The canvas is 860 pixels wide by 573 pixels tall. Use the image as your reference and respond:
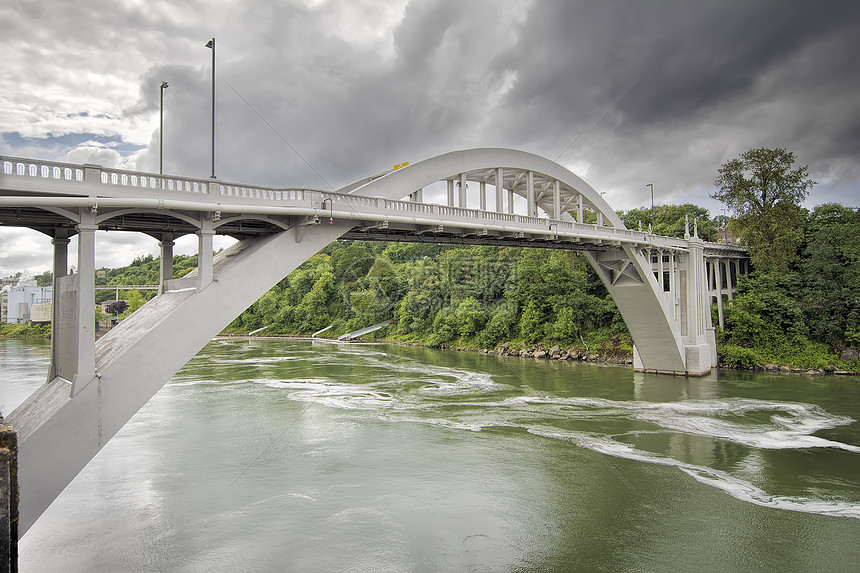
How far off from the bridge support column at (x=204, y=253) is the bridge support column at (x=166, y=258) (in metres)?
1.85

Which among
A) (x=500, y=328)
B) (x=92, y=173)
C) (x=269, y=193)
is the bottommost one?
(x=500, y=328)

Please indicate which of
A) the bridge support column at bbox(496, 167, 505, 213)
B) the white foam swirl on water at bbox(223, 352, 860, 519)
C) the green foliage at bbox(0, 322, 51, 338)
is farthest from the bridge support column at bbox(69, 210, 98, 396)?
the green foliage at bbox(0, 322, 51, 338)

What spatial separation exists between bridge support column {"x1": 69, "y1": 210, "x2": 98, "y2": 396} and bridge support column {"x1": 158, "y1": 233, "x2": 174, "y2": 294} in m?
3.21

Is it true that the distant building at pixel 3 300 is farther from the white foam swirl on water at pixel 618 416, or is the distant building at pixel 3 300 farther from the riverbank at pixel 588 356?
the white foam swirl on water at pixel 618 416

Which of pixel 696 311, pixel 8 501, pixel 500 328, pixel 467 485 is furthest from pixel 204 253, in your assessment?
pixel 500 328

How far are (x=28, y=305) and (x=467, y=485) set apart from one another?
76.5 metres

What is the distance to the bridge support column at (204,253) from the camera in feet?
32.9

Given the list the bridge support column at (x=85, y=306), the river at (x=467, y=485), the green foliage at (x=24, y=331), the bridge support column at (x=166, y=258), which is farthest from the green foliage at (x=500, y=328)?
the green foliage at (x=24, y=331)

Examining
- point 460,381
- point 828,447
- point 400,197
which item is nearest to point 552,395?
point 460,381

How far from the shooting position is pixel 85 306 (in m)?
8.28

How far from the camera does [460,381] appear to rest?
1018 inches

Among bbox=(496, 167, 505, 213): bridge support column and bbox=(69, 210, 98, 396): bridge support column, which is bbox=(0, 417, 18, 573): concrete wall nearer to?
bbox=(69, 210, 98, 396): bridge support column

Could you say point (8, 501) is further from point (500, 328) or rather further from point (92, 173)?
point (500, 328)

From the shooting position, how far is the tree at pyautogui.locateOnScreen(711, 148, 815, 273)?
2922cm
